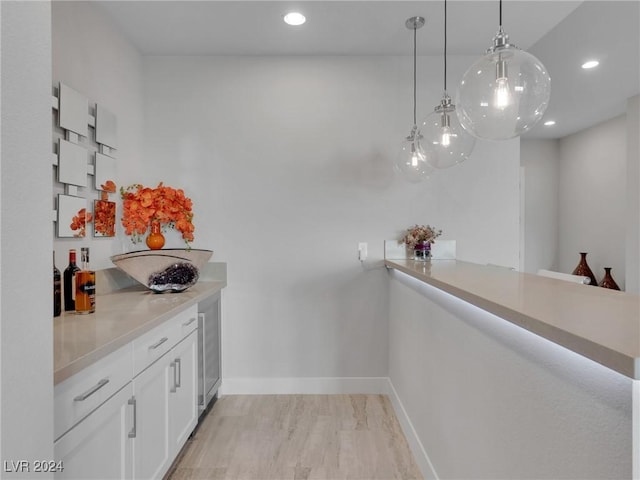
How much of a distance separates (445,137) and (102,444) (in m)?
1.89

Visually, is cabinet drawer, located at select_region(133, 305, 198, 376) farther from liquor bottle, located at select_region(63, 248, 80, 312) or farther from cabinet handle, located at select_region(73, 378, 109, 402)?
liquor bottle, located at select_region(63, 248, 80, 312)

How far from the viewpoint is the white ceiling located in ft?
7.64

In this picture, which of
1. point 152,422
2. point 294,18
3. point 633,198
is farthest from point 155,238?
point 633,198

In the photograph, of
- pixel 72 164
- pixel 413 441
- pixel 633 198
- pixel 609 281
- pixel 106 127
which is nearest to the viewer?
pixel 72 164

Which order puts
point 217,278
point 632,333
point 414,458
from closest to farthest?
point 632,333, point 414,458, point 217,278

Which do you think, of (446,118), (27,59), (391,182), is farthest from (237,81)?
(27,59)

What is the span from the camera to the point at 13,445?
0.76 meters

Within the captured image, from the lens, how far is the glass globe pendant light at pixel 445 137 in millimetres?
1950

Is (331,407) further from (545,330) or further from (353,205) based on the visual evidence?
(545,330)

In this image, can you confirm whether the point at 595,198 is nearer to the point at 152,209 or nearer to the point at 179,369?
the point at 152,209

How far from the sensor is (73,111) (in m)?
2.04

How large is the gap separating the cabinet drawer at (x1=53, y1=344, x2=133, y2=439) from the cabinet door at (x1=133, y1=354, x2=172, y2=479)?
141mm

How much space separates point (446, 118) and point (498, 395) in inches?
51.4

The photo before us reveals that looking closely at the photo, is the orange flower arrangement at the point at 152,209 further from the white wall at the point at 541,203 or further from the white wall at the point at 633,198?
the white wall at the point at 541,203
